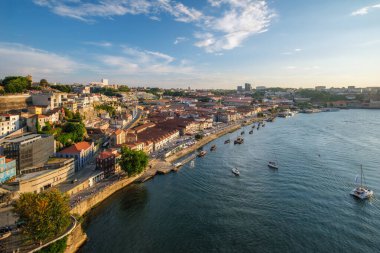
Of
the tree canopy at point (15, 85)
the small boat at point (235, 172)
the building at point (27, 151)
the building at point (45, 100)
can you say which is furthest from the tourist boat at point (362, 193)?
the tree canopy at point (15, 85)

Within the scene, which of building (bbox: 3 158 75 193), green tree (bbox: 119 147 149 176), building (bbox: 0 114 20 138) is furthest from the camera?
building (bbox: 0 114 20 138)

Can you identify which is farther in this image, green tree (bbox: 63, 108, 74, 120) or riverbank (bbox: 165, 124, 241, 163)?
green tree (bbox: 63, 108, 74, 120)

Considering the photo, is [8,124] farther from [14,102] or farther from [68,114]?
[68,114]

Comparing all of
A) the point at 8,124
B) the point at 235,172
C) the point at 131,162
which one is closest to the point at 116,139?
the point at 131,162

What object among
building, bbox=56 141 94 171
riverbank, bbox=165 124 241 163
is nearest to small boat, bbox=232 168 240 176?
riverbank, bbox=165 124 241 163

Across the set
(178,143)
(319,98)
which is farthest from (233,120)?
(319,98)

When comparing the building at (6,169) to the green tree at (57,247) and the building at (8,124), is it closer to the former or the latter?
the building at (8,124)

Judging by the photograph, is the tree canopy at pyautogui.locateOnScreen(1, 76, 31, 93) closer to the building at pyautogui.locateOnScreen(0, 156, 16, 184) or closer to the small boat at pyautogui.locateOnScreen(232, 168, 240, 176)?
the building at pyautogui.locateOnScreen(0, 156, 16, 184)
